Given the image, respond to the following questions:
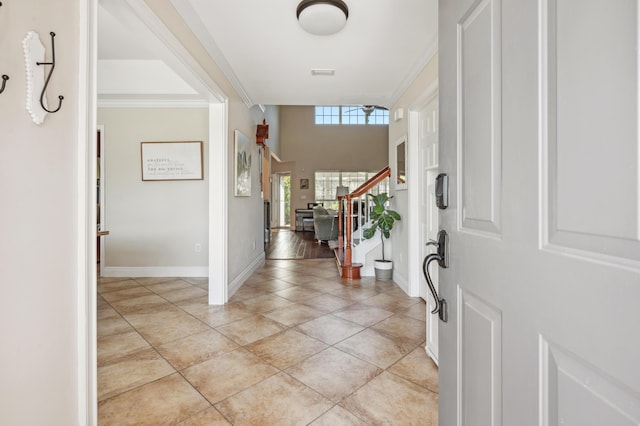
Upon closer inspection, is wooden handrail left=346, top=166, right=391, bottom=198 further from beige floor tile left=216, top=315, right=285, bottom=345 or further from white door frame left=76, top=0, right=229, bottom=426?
white door frame left=76, top=0, right=229, bottom=426

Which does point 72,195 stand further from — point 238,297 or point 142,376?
point 238,297

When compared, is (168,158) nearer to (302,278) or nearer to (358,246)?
(302,278)

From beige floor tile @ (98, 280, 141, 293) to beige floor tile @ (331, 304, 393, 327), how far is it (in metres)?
2.65

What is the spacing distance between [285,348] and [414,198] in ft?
Result: 6.65

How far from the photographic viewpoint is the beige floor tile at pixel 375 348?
2062 millimetres

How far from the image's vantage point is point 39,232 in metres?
1.01

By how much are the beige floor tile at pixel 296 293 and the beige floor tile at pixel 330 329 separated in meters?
0.65

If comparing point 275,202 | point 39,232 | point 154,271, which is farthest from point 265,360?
point 275,202

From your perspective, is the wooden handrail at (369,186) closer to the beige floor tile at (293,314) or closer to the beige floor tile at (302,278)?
the beige floor tile at (302,278)

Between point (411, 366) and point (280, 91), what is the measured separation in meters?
3.22

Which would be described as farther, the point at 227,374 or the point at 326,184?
the point at 326,184

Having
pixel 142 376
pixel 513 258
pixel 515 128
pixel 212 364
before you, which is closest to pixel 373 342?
pixel 212 364

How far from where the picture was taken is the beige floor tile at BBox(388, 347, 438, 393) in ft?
5.87

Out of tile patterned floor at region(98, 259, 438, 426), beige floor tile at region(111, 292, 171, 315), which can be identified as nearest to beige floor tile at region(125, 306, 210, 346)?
tile patterned floor at region(98, 259, 438, 426)
